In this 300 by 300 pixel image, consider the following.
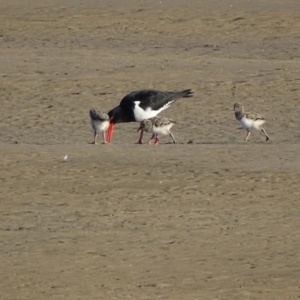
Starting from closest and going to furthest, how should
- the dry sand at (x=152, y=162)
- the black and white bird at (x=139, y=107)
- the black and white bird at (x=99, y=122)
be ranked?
1. the dry sand at (x=152, y=162)
2. the black and white bird at (x=99, y=122)
3. the black and white bird at (x=139, y=107)

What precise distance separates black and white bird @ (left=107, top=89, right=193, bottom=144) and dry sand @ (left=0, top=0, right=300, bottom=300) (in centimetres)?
27

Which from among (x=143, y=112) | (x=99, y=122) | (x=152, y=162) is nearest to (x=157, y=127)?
(x=99, y=122)

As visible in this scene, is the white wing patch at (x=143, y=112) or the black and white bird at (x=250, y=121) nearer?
the black and white bird at (x=250, y=121)

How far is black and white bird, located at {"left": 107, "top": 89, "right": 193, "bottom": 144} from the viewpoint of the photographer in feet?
49.0

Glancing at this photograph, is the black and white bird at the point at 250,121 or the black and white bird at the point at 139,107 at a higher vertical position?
the black and white bird at the point at 250,121

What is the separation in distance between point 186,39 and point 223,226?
11696mm

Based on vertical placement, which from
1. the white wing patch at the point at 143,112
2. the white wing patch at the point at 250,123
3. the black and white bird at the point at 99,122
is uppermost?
the white wing patch at the point at 250,123

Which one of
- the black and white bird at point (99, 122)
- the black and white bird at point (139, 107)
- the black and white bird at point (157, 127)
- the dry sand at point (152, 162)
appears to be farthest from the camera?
the black and white bird at point (139, 107)

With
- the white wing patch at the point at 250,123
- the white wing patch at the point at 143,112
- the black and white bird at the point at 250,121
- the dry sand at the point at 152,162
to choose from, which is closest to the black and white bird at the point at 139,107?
the white wing patch at the point at 143,112

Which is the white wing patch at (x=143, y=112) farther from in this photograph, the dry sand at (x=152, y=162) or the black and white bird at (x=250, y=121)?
the black and white bird at (x=250, y=121)

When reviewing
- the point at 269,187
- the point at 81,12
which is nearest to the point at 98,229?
the point at 269,187

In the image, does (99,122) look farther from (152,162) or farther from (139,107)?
(152,162)

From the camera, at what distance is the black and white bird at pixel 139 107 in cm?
1492

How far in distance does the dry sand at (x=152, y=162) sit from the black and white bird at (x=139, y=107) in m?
0.27
